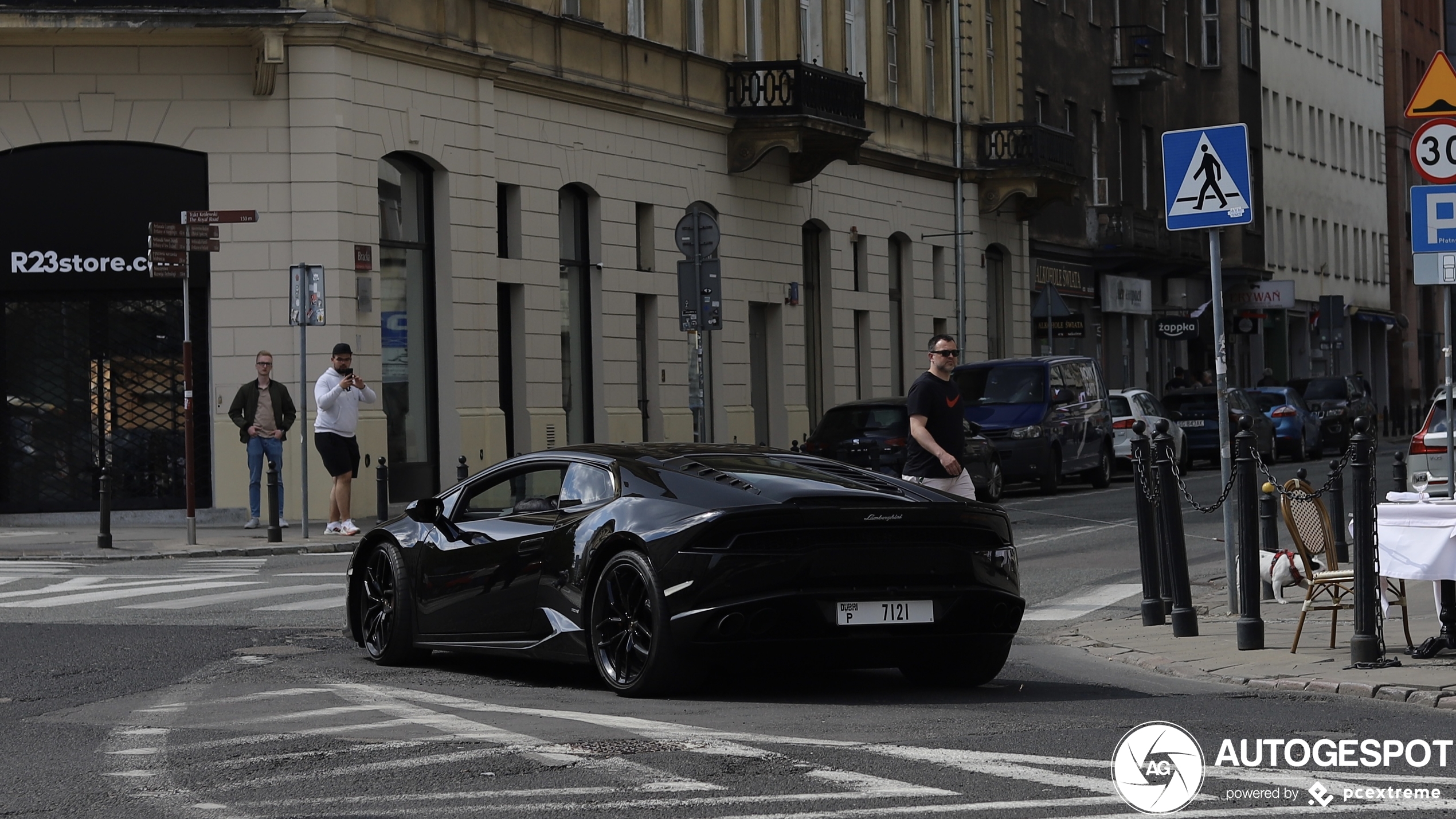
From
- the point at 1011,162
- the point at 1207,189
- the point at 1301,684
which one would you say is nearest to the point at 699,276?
the point at 1207,189

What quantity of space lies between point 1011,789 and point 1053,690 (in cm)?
315

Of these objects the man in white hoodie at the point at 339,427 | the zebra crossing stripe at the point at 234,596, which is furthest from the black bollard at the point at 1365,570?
the man in white hoodie at the point at 339,427

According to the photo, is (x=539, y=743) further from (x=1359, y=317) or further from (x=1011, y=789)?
(x=1359, y=317)

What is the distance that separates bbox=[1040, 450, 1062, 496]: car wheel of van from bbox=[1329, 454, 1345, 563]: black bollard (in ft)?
41.4

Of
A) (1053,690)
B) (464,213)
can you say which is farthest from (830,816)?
(464,213)

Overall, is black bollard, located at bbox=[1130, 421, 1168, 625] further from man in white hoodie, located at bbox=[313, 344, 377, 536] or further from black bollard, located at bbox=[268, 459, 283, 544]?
man in white hoodie, located at bbox=[313, 344, 377, 536]

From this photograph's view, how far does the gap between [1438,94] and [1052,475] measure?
1642 centimetres

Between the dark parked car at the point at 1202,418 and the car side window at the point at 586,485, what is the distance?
31524 millimetres

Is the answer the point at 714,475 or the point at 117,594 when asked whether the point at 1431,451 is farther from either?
the point at 714,475

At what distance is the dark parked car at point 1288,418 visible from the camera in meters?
46.7

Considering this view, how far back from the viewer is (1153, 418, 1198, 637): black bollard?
42.2ft

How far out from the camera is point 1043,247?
5028 centimetres

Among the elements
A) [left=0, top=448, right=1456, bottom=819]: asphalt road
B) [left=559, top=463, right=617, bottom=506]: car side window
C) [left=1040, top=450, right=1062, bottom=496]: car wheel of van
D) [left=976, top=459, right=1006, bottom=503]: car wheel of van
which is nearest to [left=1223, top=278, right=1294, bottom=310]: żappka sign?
[left=1040, top=450, right=1062, bottom=496]: car wheel of van

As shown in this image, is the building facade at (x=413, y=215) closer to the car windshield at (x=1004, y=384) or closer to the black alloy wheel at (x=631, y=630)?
the car windshield at (x=1004, y=384)
